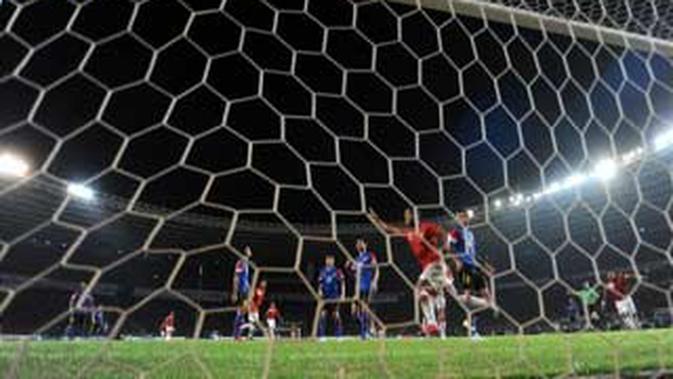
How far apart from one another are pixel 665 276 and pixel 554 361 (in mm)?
18541

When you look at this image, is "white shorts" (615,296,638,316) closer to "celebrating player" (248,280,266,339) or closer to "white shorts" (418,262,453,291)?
"celebrating player" (248,280,266,339)

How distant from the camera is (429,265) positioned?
16.7 ft

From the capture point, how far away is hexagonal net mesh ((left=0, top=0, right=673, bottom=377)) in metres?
2.91

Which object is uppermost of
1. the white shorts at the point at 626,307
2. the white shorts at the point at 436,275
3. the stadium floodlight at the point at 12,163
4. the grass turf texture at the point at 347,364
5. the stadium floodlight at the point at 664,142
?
the stadium floodlight at the point at 12,163

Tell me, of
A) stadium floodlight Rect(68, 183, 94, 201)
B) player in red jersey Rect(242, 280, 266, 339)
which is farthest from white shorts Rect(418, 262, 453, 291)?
player in red jersey Rect(242, 280, 266, 339)

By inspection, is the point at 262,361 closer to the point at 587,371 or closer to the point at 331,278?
the point at 587,371

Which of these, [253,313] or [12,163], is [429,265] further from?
[12,163]

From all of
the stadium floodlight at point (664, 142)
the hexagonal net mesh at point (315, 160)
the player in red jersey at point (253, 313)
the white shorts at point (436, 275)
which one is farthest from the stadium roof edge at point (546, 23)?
the player in red jersey at point (253, 313)

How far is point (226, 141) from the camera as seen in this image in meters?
10.4

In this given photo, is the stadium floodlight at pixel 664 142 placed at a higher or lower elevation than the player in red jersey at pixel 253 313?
higher

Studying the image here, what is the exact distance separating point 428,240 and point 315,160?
218cm

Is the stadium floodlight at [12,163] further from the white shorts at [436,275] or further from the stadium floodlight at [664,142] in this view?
the stadium floodlight at [664,142]

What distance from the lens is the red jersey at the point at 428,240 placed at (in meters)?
4.33

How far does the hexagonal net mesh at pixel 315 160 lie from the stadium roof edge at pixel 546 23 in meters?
0.05
